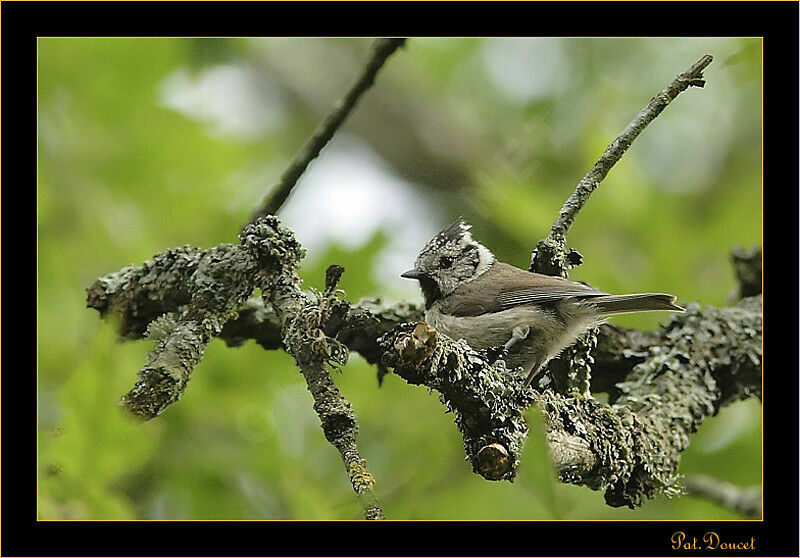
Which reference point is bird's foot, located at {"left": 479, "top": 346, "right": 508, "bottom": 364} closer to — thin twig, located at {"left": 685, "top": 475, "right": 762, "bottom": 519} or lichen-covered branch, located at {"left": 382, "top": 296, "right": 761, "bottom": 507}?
lichen-covered branch, located at {"left": 382, "top": 296, "right": 761, "bottom": 507}

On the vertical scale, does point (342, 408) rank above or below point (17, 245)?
below

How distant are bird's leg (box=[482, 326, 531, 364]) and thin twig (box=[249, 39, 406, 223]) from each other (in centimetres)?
85

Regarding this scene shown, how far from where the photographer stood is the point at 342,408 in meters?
1.72

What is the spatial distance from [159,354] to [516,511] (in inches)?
58.8

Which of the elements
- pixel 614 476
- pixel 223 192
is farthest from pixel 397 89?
pixel 614 476

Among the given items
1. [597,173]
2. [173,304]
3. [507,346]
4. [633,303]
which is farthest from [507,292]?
[173,304]

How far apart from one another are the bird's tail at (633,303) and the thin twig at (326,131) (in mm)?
1074

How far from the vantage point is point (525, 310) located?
275 centimetres

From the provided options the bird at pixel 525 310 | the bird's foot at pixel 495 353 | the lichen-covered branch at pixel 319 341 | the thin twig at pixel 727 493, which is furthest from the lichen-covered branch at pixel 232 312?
the thin twig at pixel 727 493

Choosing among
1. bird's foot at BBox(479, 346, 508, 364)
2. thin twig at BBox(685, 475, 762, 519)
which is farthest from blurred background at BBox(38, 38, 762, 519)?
bird's foot at BBox(479, 346, 508, 364)

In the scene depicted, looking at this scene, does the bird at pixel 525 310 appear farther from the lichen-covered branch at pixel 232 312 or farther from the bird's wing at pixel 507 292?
the lichen-covered branch at pixel 232 312

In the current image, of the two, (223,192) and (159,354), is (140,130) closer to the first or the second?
(223,192)

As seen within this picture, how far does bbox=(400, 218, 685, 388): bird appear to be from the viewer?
101 inches

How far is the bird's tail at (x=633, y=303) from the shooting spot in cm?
262
